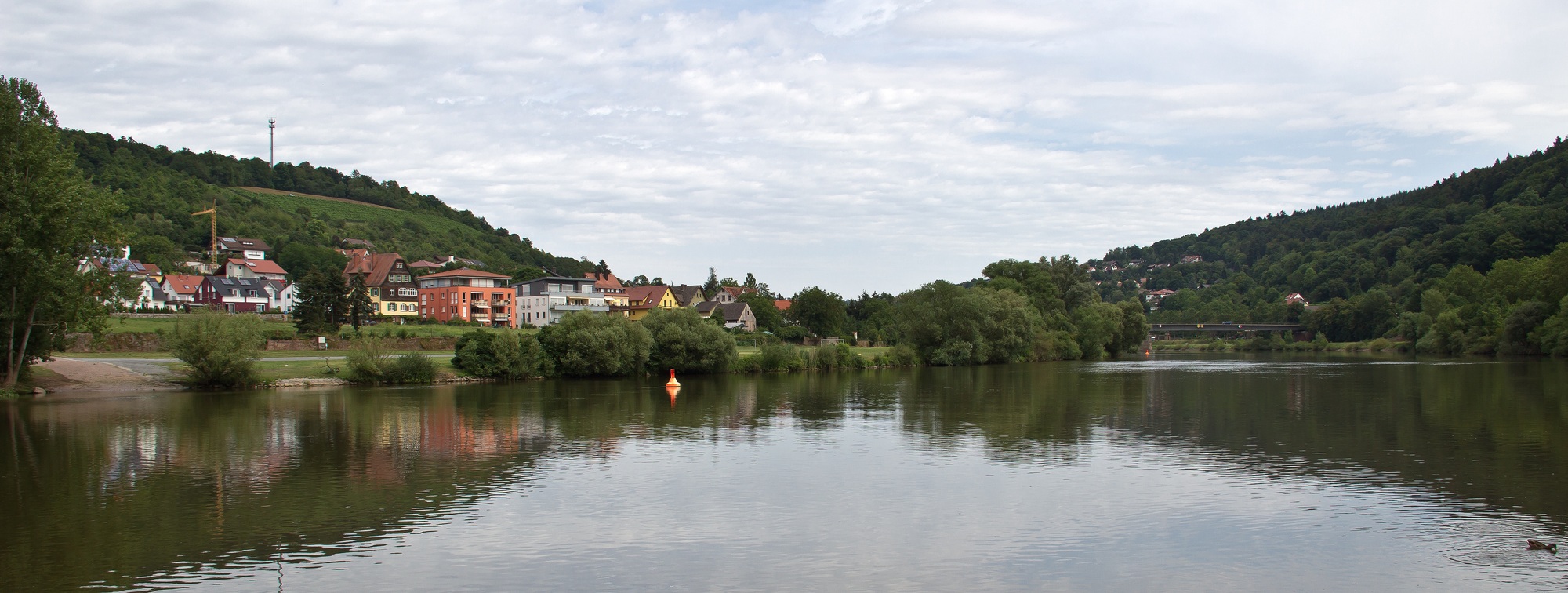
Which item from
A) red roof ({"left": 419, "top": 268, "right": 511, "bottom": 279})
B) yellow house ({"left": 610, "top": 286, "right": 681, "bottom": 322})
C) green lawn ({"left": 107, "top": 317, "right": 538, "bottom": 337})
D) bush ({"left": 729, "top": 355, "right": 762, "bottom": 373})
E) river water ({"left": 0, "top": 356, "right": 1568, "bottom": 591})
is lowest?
river water ({"left": 0, "top": 356, "right": 1568, "bottom": 591})

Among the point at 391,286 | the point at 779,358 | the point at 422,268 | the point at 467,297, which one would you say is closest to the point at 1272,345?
the point at 779,358

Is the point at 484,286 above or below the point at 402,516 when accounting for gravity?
above

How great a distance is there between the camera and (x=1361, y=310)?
432 feet

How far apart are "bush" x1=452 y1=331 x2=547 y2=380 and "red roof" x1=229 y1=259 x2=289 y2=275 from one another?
96.7m

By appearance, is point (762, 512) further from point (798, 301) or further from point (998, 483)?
point (798, 301)

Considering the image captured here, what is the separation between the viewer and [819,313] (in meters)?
117

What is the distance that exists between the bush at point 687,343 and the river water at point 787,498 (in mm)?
27609

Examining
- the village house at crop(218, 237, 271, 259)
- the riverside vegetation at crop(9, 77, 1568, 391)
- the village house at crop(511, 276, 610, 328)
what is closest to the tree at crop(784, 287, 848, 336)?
the riverside vegetation at crop(9, 77, 1568, 391)

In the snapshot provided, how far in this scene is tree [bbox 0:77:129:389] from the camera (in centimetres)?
3928

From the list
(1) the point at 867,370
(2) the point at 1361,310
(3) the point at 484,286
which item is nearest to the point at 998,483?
(1) the point at 867,370

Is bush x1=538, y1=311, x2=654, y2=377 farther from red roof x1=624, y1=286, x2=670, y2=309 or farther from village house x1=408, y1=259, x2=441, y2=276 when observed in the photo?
red roof x1=624, y1=286, x2=670, y2=309

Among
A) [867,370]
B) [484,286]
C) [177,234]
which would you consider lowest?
[867,370]

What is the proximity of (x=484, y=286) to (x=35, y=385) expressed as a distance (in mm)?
78022

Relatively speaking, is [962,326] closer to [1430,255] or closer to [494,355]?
[494,355]
